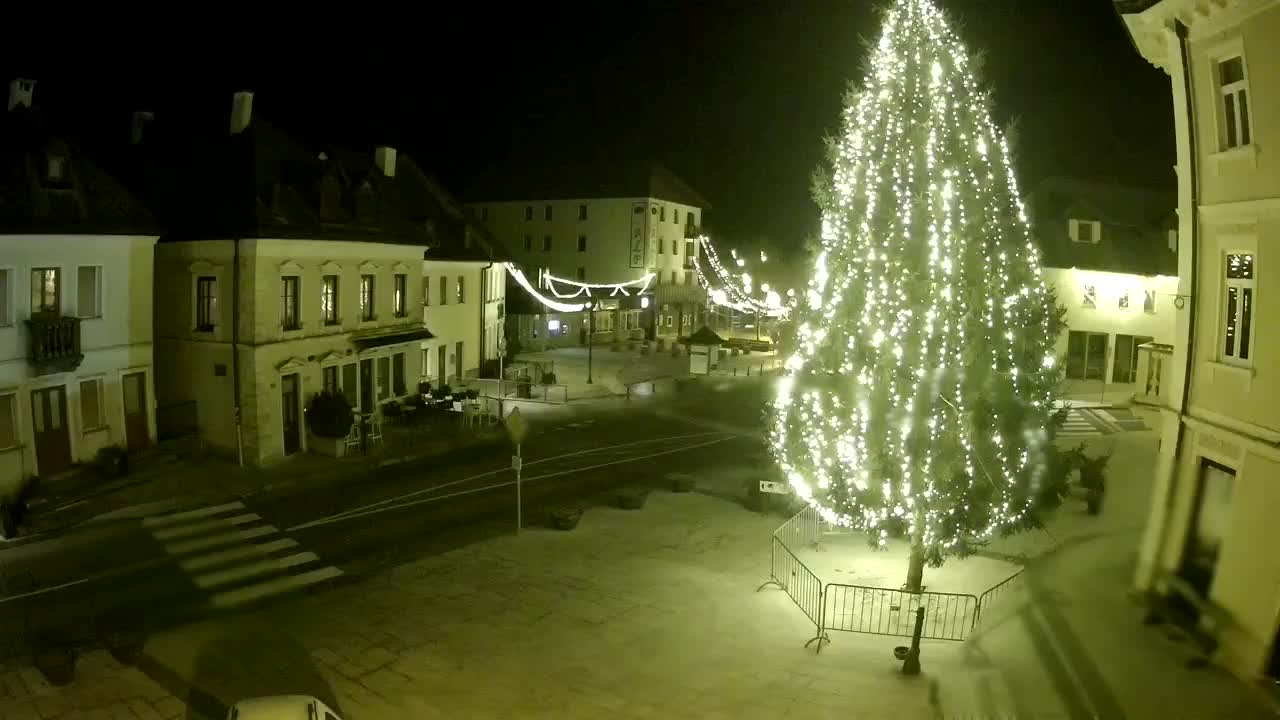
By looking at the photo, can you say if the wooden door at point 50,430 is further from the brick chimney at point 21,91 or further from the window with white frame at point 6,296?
the brick chimney at point 21,91

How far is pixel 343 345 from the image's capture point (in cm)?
2791

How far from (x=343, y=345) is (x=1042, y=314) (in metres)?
21.4

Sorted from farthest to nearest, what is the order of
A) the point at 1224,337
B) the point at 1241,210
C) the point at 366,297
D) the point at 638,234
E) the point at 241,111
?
the point at 638,234 < the point at 366,297 < the point at 241,111 < the point at 1224,337 < the point at 1241,210

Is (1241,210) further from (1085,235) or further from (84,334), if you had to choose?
(1085,235)

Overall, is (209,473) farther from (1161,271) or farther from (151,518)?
(1161,271)

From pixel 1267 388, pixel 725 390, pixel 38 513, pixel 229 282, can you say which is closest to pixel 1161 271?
pixel 725 390

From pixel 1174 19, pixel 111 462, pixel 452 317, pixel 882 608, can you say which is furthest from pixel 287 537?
pixel 452 317

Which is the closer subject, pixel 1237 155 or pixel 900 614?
pixel 1237 155

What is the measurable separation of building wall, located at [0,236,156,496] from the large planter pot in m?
4.05

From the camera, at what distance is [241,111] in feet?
94.0

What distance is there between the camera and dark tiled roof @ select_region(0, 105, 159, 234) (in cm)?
2084

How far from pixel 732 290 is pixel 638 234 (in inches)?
321

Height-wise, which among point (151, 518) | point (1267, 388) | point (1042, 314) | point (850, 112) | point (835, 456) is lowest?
point (151, 518)

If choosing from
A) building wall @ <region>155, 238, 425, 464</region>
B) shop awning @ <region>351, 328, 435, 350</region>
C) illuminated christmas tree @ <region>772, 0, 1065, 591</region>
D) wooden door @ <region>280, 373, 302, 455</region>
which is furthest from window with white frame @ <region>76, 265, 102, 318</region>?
illuminated christmas tree @ <region>772, 0, 1065, 591</region>
